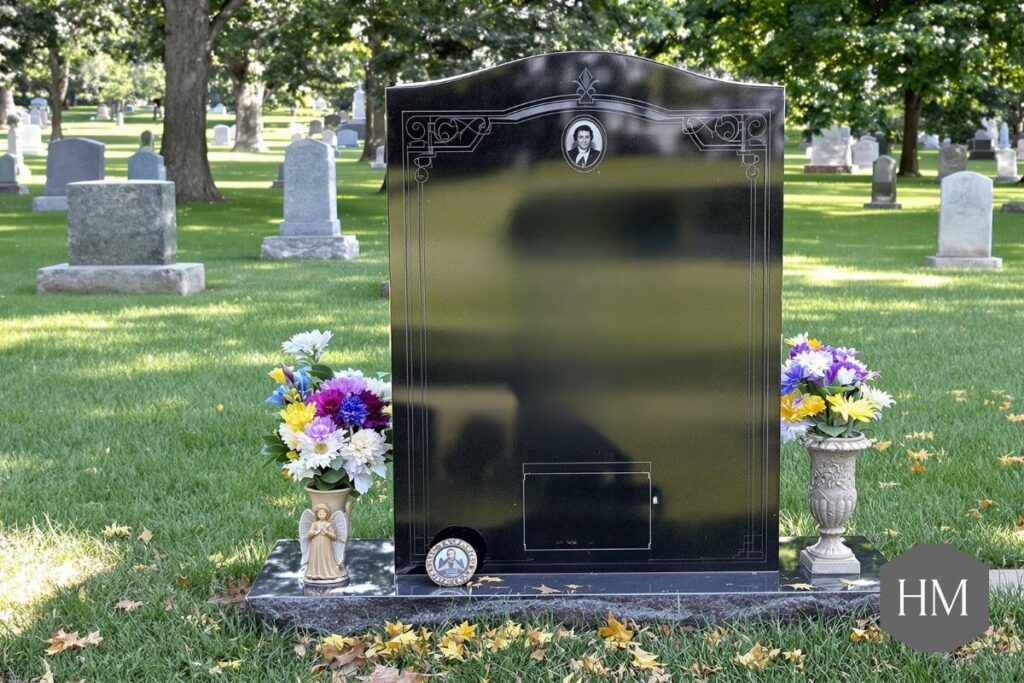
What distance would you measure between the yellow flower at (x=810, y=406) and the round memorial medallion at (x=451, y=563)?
1.16 meters

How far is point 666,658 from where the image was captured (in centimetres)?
380

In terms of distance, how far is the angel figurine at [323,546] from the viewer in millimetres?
4133

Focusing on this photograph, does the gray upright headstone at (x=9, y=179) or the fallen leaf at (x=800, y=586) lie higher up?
the gray upright headstone at (x=9, y=179)

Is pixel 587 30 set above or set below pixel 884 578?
above

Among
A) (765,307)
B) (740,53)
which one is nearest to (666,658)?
(765,307)

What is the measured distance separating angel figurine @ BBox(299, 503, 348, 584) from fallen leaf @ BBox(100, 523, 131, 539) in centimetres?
123

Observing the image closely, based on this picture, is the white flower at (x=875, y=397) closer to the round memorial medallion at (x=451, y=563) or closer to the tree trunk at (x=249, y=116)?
the round memorial medallion at (x=451, y=563)

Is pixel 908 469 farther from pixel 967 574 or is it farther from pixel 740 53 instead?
pixel 740 53

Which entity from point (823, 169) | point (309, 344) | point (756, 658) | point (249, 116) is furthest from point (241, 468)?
point (249, 116)

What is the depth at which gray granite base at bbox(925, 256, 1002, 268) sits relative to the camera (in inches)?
594

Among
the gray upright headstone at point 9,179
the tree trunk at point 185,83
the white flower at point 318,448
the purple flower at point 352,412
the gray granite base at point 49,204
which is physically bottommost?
the white flower at point 318,448

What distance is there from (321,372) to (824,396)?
1.71m

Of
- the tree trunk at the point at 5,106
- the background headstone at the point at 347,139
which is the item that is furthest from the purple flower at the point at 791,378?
the tree trunk at the point at 5,106

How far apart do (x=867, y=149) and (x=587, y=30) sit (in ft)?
71.8
